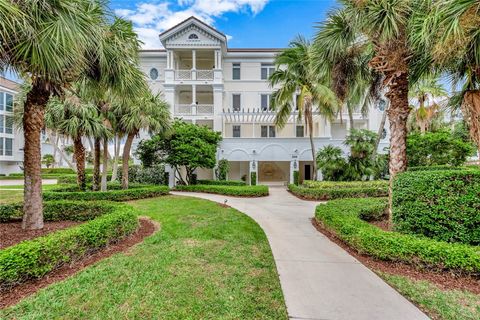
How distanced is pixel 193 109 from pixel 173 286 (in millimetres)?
19065

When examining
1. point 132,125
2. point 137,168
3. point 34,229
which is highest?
point 132,125

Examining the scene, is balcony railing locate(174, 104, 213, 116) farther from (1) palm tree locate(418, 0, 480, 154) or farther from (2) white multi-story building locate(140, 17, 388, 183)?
(1) palm tree locate(418, 0, 480, 154)

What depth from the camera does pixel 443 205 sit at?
4914mm

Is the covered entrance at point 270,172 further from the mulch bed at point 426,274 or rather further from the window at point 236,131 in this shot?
the mulch bed at point 426,274

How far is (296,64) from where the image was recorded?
15.3m

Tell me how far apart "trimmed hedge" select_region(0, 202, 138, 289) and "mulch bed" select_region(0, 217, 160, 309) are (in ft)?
0.30

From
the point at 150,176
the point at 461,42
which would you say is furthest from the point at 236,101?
the point at 461,42

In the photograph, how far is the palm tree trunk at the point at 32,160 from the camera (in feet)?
19.4

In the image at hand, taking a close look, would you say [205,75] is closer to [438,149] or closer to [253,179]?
[253,179]

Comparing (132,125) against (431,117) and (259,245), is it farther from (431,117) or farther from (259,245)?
(431,117)

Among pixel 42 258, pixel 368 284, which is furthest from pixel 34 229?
pixel 368 284

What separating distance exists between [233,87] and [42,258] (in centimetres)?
2123

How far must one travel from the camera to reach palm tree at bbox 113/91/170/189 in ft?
44.4

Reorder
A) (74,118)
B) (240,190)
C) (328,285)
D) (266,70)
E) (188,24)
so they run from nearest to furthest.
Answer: (328,285)
(74,118)
(240,190)
(188,24)
(266,70)
